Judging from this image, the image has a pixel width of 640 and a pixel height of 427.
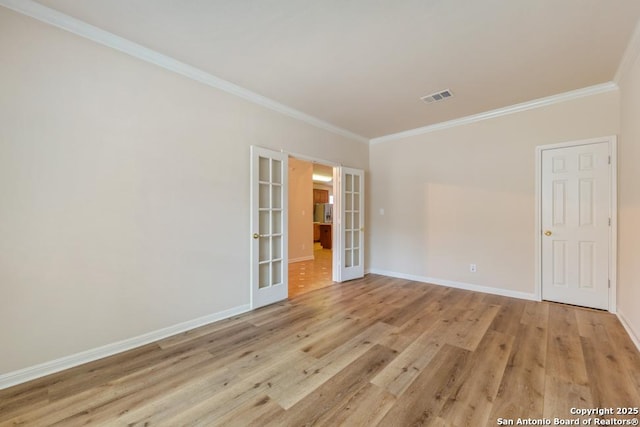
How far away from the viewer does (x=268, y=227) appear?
3547 millimetres

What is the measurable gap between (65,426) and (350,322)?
230 centimetres

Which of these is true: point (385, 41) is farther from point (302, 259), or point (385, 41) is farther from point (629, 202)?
point (302, 259)

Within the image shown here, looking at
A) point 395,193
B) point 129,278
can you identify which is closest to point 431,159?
point 395,193

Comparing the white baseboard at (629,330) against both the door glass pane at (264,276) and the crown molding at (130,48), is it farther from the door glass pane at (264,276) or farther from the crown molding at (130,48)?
the crown molding at (130,48)

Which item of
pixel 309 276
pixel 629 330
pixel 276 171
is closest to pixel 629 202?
pixel 629 330

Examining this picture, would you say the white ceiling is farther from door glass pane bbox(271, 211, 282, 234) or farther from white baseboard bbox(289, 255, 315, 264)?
white baseboard bbox(289, 255, 315, 264)

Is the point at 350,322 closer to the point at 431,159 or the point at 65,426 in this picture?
the point at 65,426

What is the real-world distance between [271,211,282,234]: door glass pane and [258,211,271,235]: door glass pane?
0.12 meters

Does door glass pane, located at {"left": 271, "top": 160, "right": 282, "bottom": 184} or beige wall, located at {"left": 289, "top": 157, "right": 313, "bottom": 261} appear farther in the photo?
beige wall, located at {"left": 289, "top": 157, "right": 313, "bottom": 261}

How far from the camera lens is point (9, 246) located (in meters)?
1.86

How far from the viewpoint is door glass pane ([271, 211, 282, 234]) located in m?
3.66

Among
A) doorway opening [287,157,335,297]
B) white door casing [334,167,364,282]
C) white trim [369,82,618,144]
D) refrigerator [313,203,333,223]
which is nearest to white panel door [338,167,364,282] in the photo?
white door casing [334,167,364,282]

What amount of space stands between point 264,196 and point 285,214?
43 centimetres

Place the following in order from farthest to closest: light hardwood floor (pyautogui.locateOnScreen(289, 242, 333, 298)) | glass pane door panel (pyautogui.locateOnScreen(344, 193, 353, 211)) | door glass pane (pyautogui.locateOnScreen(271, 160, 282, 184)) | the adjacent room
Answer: glass pane door panel (pyautogui.locateOnScreen(344, 193, 353, 211))
light hardwood floor (pyautogui.locateOnScreen(289, 242, 333, 298))
door glass pane (pyautogui.locateOnScreen(271, 160, 282, 184))
the adjacent room
